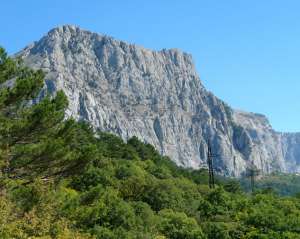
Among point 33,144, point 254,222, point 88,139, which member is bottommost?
point 254,222

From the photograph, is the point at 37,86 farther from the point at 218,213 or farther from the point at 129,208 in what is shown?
the point at 218,213

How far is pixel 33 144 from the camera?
29.8 m

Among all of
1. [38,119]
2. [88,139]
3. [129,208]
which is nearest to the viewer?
[38,119]

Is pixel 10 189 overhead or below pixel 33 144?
below

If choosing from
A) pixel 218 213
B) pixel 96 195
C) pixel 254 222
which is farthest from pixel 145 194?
pixel 96 195

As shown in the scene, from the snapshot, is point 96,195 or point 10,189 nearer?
point 10,189

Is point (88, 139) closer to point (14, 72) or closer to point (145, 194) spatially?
point (145, 194)

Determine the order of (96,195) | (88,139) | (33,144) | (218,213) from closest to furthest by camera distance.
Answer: (33,144)
(96,195)
(218,213)
(88,139)

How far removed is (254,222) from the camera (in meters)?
61.7

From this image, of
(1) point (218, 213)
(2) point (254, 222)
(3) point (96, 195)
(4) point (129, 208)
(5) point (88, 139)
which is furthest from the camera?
(5) point (88, 139)

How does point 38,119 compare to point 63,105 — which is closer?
point 38,119

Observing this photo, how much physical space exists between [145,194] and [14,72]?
135 feet

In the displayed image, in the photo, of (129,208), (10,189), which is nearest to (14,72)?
(10,189)

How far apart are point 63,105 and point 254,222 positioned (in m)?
38.0
